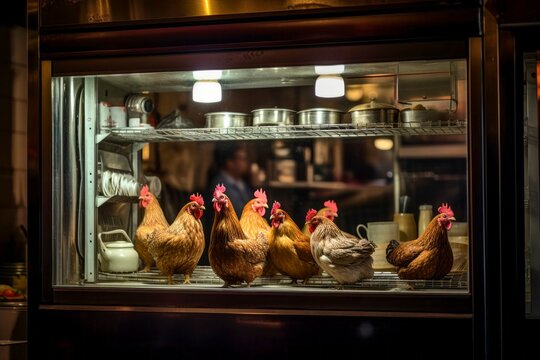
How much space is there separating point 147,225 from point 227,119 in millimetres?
527

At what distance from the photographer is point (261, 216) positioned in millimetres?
2707

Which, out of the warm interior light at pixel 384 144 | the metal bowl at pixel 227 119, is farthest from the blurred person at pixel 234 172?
the warm interior light at pixel 384 144

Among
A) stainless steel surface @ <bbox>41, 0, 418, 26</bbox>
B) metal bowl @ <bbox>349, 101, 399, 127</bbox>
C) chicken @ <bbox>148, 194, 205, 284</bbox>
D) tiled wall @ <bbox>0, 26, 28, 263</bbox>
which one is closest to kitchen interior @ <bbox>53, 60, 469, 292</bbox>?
metal bowl @ <bbox>349, 101, 399, 127</bbox>

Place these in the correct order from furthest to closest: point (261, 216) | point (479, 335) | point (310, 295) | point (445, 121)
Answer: point (261, 216) < point (445, 121) < point (310, 295) < point (479, 335)

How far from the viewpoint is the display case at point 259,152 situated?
2.13 meters

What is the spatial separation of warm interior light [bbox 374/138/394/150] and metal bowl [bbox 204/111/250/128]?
26.1 inches

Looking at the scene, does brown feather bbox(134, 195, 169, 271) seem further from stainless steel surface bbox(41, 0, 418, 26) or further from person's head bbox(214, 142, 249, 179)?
stainless steel surface bbox(41, 0, 418, 26)

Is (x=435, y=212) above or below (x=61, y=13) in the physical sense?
below

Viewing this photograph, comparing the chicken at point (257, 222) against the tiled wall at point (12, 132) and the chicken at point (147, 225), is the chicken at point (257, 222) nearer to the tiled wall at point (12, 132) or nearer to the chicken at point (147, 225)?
the chicken at point (147, 225)

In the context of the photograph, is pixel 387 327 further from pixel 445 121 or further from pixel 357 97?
pixel 357 97

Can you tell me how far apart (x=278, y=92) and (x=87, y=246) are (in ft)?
3.31

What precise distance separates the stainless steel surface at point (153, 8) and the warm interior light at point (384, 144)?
990 mm

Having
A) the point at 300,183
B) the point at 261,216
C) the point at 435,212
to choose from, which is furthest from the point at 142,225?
the point at 435,212

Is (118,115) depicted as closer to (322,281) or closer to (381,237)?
(322,281)
